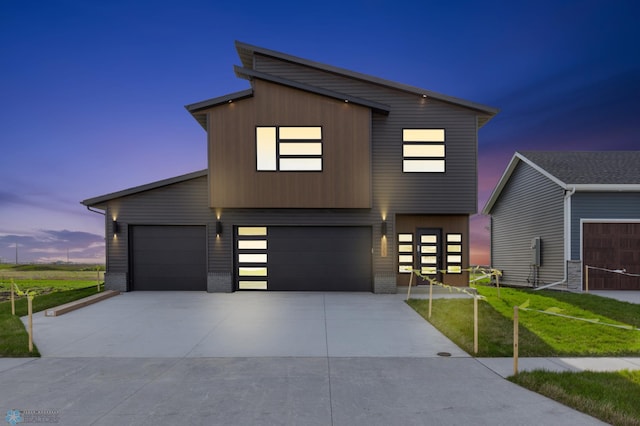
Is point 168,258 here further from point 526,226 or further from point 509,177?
point 509,177

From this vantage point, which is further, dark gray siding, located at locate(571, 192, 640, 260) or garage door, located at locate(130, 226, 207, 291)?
dark gray siding, located at locate(571, 192, 640, 260)

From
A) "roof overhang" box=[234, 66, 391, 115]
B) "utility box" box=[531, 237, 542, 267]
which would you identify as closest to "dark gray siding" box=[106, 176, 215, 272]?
"roof overhang" box=[234, 66, 391, 115]

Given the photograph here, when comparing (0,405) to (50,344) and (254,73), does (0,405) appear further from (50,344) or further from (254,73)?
(254,73)

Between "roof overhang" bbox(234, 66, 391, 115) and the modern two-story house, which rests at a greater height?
"roof overhang" bbox(234, 66, 391, 115)

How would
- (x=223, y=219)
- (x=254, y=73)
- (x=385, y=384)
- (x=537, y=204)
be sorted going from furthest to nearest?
(x=537, y=204), (x=223, y=219), (x=254, y=73), (x=385, y=384)

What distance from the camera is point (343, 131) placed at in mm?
11906

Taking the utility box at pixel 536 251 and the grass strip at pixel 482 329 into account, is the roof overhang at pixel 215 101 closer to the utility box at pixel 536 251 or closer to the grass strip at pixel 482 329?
the grass strip at pixel 482 329

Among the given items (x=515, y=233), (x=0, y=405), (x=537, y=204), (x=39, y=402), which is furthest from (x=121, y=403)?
(x=515, y=233)

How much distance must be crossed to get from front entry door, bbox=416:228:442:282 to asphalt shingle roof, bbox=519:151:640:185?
19.1 feet

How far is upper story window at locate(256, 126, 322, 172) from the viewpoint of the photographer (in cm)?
1199

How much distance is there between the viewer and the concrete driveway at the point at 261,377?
376 cm

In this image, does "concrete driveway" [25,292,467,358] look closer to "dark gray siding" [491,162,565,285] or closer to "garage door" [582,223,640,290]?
"dark gray siding" [491,162,565,285]

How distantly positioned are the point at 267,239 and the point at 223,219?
179 cm

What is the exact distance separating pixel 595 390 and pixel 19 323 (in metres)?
10.8
